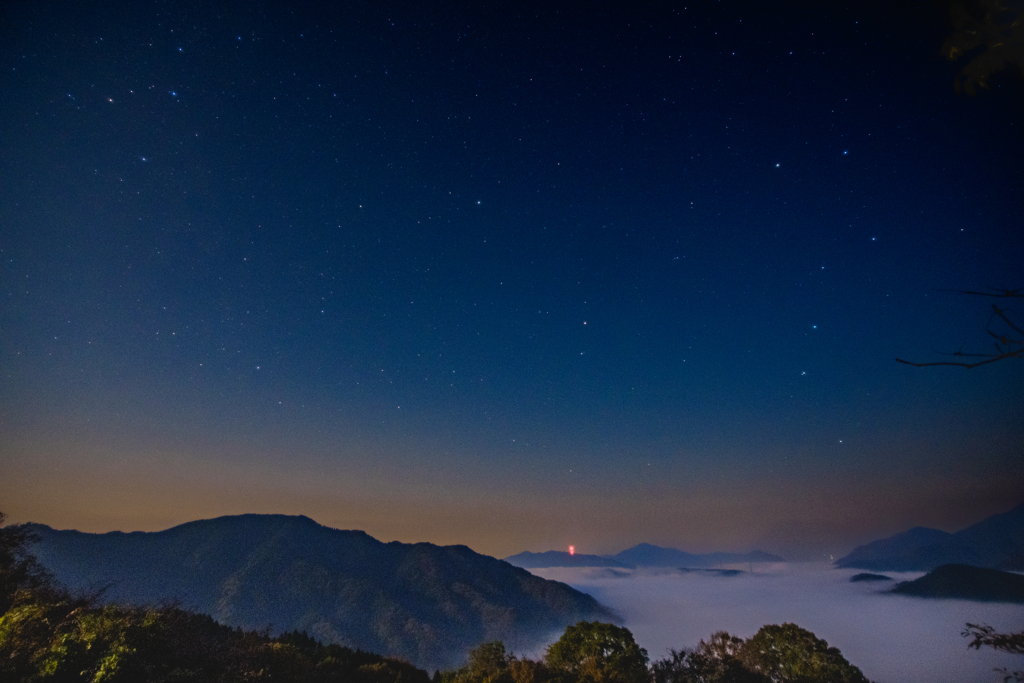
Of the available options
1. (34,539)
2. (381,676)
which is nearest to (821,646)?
(381,676)

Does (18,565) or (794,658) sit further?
(794,658)

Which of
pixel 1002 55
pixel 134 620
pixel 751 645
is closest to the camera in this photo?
pixel 1002 55

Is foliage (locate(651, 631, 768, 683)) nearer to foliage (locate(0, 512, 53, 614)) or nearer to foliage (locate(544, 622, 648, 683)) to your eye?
foliage (locate(544, 622, 648, 683))

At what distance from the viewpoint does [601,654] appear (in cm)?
3903

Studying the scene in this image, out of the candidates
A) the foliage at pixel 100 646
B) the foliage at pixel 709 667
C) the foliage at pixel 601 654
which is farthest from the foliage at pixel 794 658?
the foliage at pixel 100 646

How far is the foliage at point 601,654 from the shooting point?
36.2 m

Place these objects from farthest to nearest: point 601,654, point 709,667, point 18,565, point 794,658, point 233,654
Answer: point 794,658 < point 709,667 < point 601,654 < point 18,565 < point 233,654

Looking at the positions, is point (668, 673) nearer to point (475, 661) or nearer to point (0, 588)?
point (475, 661)

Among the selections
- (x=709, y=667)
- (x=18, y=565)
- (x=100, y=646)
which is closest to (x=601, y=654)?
(x=709, y=667)

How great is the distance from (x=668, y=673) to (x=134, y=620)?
4638 cm

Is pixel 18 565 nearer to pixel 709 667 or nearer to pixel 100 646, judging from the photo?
pixel 100 646

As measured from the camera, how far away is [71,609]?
Result: 1881 centimetres

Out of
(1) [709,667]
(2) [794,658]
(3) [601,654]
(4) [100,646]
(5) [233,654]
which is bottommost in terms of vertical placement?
(1) [709,667]

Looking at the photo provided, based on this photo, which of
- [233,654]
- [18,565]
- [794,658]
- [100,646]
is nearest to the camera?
[100,646]
